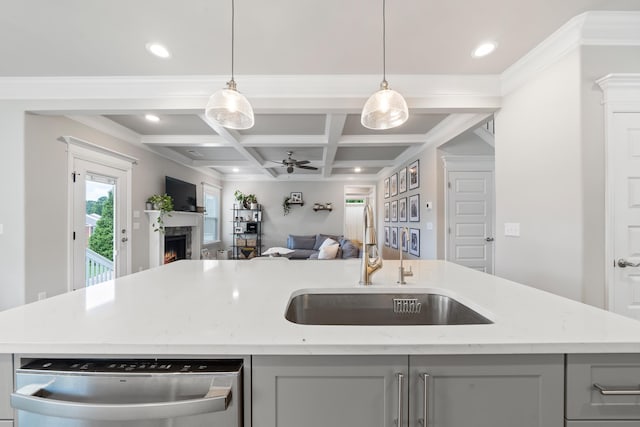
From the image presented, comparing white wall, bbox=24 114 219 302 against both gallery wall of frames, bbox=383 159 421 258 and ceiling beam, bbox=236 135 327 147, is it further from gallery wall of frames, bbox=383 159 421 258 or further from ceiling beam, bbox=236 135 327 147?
gallery wall of frames, bbox=383 159 421 258

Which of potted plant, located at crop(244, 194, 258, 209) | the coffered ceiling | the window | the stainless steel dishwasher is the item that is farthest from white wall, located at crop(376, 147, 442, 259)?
the window

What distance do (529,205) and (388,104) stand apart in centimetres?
177

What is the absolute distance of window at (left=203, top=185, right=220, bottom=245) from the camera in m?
6.93

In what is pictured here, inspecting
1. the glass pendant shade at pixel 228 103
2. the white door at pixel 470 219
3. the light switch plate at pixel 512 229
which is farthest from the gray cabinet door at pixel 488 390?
the white door at pixel 470 219

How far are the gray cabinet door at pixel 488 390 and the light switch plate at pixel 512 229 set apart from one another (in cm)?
215

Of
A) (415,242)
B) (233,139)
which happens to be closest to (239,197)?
(233,139)

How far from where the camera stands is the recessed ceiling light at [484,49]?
2121 millimetres

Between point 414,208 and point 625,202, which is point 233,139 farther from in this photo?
point 625,202

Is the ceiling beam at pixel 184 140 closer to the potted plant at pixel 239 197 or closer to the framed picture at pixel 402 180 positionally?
the potted plant at pixel 239 197

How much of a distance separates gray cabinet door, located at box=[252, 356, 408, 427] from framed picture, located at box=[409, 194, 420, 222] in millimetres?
4326

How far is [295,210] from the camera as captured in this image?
7.70m

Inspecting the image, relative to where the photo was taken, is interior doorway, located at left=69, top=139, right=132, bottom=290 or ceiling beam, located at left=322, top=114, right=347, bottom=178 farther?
interior doorway, located at left=69, top=139, right=132, bottom=290

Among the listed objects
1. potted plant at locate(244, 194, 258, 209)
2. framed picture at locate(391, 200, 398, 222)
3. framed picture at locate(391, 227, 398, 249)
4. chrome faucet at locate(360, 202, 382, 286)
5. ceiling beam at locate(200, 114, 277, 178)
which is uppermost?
ceiling beam at locate(200, 114, 277, 178)

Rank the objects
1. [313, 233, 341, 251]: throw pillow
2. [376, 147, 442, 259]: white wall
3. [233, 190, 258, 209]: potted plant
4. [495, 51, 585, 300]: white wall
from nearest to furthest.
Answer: [495, 51, 585, 300]: white wall < [376, 147, 442, 259]: white wall < [313, 233, 341, 251]: throw pillow < [233, 190, 258, 209]: potted plant
